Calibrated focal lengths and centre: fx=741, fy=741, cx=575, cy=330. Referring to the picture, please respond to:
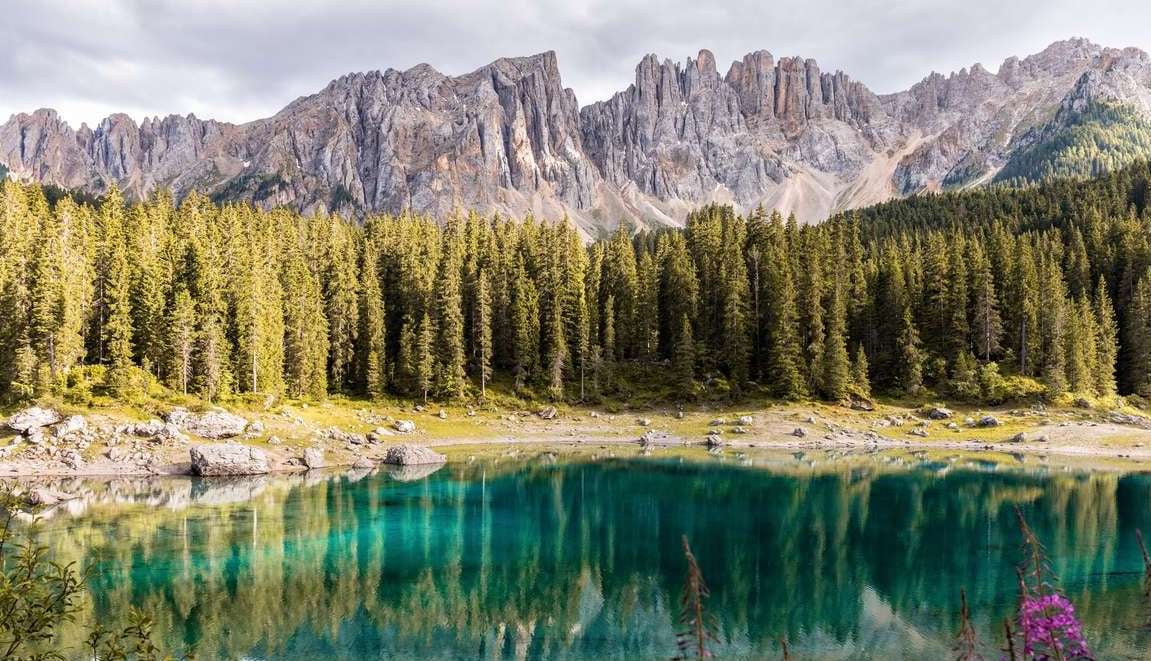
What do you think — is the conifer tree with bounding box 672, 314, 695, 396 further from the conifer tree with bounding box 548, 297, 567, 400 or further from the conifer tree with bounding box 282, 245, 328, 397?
the conifer tree with bounding box 282, 245, 328, 397

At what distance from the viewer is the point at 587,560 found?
38188mm

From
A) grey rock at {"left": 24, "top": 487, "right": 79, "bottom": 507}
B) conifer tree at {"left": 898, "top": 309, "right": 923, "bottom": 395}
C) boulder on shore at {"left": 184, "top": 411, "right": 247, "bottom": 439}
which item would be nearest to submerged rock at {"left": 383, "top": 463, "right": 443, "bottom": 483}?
boulder on shore at {"left": 184, "top": 411, "right": 247, "bottom": 439}

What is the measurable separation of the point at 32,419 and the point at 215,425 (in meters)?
14.0

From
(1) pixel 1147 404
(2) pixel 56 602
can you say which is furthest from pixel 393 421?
(1) pixel 1147 404

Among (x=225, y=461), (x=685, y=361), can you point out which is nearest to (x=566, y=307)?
(x=685, y=361)

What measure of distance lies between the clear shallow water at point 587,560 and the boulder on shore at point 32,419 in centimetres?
1109

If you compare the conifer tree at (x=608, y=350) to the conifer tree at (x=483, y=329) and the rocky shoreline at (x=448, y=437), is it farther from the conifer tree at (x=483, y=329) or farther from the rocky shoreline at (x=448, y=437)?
the conifer tree at (x=483, y=329)

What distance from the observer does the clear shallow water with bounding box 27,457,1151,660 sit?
27.1 meters

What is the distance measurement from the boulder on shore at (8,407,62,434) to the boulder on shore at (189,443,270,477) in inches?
481

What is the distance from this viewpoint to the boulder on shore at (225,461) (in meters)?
63.3

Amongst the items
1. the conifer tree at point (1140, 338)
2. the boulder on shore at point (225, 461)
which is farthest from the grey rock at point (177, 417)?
the conifer tree at point (1140, 338)

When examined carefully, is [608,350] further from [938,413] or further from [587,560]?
[587,560]

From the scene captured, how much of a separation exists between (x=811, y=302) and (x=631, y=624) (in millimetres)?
78412

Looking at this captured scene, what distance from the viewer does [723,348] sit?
341 ft
